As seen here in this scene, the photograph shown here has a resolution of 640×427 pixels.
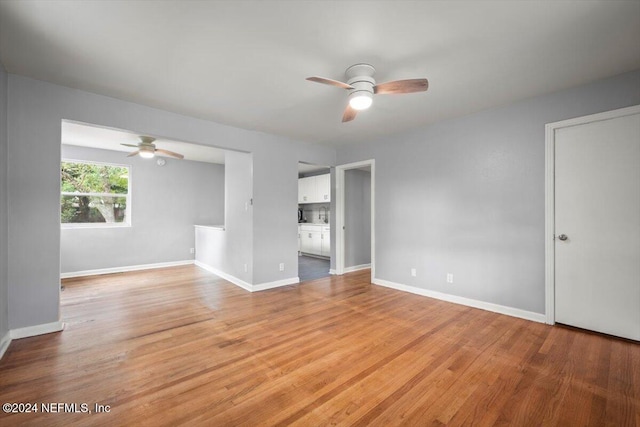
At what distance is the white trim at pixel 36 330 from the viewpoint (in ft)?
8.27

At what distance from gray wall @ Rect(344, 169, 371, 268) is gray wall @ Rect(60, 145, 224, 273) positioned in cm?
346

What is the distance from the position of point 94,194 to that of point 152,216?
3.53ft

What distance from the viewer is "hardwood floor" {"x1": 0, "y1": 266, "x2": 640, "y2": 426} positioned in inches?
62.4

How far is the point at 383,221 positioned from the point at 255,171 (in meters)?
2.25

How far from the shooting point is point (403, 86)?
2244 mm

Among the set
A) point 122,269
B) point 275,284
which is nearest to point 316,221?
point 275,284

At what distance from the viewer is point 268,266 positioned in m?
4.34

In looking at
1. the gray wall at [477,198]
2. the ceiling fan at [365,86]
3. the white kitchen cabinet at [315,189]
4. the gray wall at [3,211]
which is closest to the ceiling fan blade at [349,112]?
the ceiling fan at [365,86]

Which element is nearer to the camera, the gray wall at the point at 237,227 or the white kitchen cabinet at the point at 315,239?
the gray wall at the point at 237,227

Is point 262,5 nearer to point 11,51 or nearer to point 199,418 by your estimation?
point 11,51

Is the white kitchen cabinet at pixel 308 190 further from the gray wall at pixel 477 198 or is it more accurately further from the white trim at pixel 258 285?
the white trim at pixel 258 285

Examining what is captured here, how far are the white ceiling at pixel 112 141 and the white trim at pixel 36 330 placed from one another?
2417 mm

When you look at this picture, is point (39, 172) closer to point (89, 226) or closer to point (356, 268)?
point (89, 226)

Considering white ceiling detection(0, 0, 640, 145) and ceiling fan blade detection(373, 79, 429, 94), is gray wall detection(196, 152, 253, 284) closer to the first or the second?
white ceiling detection(0, 0, 640, 145)
